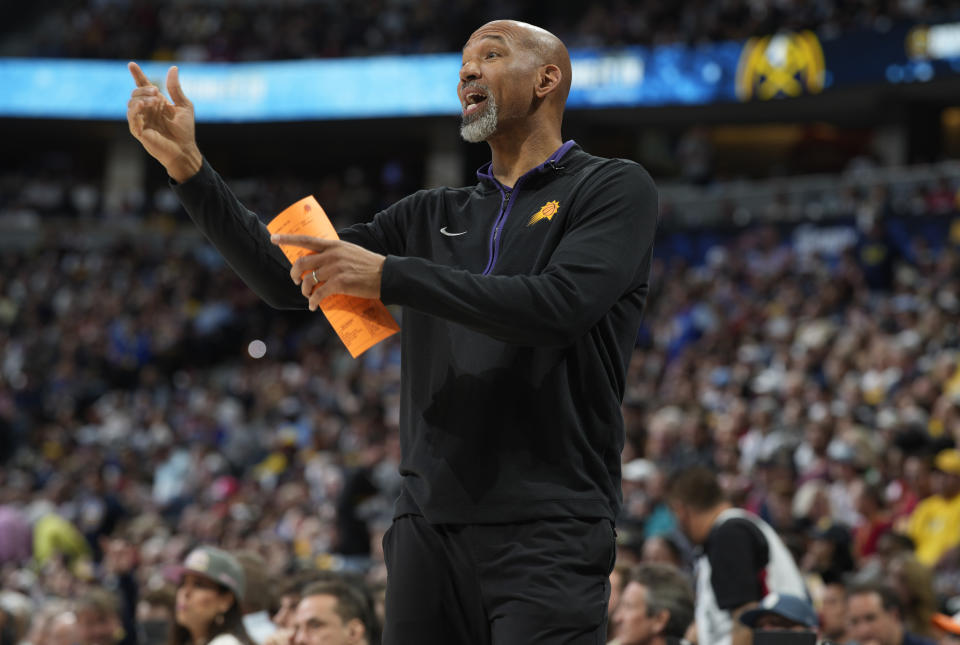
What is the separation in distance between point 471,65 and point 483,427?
0.70 m

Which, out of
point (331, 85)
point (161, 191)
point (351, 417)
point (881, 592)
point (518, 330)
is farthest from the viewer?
point (161, 191)

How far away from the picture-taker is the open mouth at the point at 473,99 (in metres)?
2.29

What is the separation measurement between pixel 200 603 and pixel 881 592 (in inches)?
101

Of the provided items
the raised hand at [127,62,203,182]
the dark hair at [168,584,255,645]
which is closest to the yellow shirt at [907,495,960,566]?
the dark hair at [168,584,255,645]

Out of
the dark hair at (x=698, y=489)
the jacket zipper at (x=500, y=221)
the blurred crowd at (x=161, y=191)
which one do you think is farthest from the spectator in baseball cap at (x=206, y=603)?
the blurred crowd at (x=161, y=191)

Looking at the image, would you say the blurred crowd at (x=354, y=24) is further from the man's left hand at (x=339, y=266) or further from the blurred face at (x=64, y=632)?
the man's left hand at (x=339, y=266)

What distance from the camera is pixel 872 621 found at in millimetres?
4660

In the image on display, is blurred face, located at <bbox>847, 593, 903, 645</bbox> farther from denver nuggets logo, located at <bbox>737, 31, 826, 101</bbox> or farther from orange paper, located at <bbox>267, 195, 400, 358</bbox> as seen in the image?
denver nuggets logo, located at <bbox>737, 31, 826, 101</bbox>

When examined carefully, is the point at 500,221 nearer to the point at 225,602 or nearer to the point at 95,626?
the point at 225,602

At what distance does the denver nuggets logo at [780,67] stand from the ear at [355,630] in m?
14.7

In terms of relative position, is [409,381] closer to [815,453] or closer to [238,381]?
[815,453]

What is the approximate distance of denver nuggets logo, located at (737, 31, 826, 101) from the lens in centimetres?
1716

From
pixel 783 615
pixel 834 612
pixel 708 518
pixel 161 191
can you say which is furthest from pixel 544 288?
pixel 161 191

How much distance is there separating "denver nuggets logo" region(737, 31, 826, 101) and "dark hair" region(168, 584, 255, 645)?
562 inches
